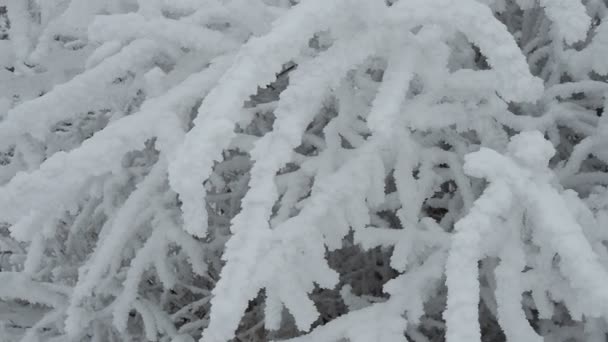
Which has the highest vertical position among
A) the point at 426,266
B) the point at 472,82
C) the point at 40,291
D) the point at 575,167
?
the point at 472,82

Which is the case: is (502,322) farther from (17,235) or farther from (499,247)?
(17,235)

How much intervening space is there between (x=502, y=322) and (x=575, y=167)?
552 millimetres

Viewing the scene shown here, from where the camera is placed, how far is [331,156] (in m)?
1.47

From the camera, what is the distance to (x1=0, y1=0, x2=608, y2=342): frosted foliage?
44.1 inches

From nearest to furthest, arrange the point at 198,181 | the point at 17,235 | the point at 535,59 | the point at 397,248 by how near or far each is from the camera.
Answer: the point at 198,181 → the point at 17,235 → the point at 397,248 → the point at 535,59

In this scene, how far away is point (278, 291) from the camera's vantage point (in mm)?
1261

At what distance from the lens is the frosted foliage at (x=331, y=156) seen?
112cm

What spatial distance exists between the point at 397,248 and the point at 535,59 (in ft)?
2.34

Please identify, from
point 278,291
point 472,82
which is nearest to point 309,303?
point 278,291

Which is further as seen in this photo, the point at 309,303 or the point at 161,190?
the point at 161,190

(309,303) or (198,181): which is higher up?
(198,181)

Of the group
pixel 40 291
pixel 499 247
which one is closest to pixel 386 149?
pixel 499 247

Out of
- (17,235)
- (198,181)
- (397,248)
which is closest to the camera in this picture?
(198,181)

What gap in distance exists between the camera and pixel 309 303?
48.7 inches
